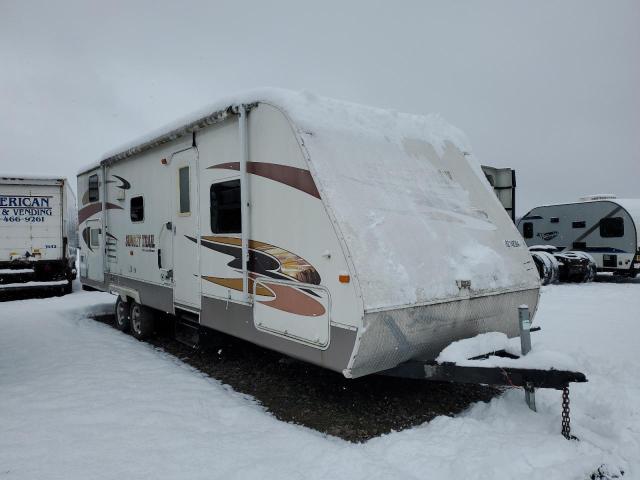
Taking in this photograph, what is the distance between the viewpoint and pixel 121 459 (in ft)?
12.1

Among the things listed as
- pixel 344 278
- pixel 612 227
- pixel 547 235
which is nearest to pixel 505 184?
pixel 344 278

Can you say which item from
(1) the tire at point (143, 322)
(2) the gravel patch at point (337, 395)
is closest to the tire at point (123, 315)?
(1) the tire at point (143, 322)

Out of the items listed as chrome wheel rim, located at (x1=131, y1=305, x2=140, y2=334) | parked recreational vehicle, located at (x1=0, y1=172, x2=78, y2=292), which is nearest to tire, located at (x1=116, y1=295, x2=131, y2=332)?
chrome wheel rim, located at (x1=131, y1=305, x2=140, y2=334)

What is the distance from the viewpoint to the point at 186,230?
234 inches

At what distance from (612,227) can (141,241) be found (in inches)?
Result: 581

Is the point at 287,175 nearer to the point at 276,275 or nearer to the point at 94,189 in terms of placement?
the point at 276,275

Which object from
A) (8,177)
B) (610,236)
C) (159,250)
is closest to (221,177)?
(159,250)

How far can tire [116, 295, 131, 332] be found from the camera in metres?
8.09

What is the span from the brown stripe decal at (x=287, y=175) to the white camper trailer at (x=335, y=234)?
0.01m

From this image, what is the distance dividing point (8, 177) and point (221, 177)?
35.0 feet

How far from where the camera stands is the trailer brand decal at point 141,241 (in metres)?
6.81

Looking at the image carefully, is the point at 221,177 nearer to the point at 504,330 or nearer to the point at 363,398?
the point at 363,398

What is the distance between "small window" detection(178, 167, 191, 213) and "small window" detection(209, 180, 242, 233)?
66 cm

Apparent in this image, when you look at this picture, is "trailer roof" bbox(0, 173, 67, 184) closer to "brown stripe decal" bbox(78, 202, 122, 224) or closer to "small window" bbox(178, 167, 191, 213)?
"brown stripe decal" bbox(78, 202, 122, 224)
